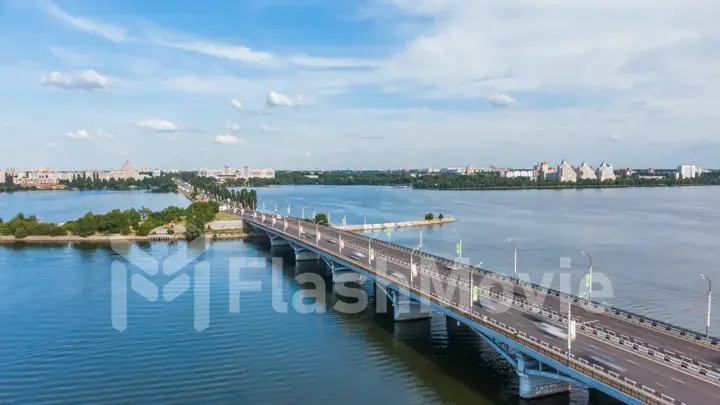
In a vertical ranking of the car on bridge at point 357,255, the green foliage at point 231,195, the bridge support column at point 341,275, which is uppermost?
the green foliage at point 231,195

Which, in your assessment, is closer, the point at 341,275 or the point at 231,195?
the point at 341,275

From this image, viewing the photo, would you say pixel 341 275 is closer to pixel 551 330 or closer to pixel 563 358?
pixel 551 330

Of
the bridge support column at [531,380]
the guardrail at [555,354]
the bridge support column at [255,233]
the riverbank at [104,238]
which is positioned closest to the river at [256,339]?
the bridge support column at [531,380]

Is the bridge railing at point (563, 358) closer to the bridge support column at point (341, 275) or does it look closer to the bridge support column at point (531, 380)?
the bridge support column at point (531, 380)

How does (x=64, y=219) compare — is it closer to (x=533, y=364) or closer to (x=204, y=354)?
(x=204, y=354)

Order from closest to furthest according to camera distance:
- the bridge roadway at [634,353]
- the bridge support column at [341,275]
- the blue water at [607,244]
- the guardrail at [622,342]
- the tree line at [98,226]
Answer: the bridge roadway at [634,353] < the guardrail at [622,342] < the blue water at [607,244] < the bridge support column at [341,275] < the tree line at [98,226]

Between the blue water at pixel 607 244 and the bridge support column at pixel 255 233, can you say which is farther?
the bridge support column at pixel 255 233

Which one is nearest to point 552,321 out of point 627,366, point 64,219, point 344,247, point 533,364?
point 533,364

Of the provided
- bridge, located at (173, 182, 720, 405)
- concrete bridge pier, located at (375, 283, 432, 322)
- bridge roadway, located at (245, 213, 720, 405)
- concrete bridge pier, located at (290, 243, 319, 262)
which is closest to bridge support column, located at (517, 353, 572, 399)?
bridge, located at (173, 182, 720, 405)

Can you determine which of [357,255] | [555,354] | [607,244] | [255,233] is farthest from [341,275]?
[255,233]

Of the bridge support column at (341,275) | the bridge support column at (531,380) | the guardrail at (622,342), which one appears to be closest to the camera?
the guardrail at (622,342)
